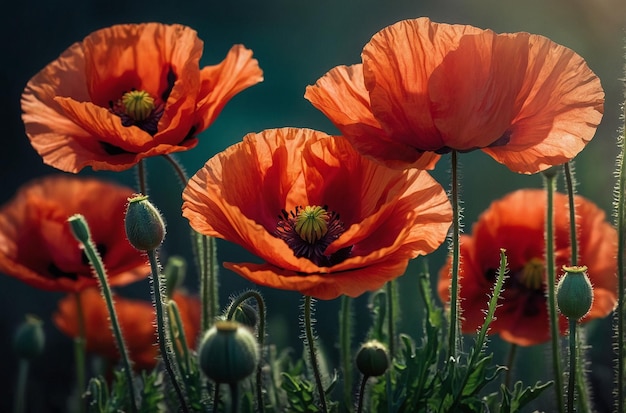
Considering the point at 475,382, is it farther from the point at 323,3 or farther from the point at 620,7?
the point at 323,3

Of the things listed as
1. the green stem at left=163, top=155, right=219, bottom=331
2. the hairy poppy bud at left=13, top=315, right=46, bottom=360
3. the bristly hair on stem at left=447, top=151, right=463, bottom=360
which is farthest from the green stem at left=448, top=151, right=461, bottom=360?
the hairy poppy bud at left=13, top=315, right=46, bottom=360

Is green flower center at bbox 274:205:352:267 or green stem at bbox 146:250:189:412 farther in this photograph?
green flower center at bbox 274:205:352:267

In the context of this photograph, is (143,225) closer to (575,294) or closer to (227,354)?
(227,354)

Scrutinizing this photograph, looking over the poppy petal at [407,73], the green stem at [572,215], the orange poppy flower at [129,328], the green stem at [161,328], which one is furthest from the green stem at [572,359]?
the orange poppy flower at [129,328]

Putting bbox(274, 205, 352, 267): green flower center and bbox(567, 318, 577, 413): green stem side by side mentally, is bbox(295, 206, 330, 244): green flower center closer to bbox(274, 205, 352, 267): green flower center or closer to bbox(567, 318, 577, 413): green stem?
bbox(274, 205, 352, 267): green flower center

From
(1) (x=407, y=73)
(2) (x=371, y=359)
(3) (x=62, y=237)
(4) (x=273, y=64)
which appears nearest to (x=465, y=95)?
(1) (x=407, y=73)

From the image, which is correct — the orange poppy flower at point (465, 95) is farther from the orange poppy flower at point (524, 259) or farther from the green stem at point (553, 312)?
the orange poppy flower at point (524, 259)
